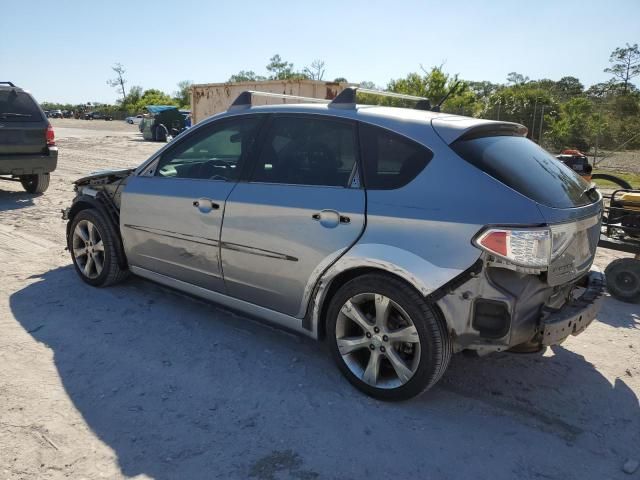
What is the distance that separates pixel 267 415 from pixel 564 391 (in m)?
1.91

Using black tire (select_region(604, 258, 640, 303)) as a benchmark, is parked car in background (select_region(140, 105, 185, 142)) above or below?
above

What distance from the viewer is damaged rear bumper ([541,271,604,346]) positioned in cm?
279

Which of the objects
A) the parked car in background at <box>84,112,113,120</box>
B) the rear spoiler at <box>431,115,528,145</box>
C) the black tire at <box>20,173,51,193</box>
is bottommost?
the black tire at <box>20,173,51,193</box>

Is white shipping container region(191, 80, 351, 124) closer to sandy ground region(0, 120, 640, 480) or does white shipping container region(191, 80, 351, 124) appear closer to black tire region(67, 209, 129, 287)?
black tire region(67, 209, 129, 287)

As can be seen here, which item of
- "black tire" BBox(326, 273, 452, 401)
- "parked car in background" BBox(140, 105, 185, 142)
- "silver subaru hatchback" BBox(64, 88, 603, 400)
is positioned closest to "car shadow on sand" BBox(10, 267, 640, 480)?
"black tire" BBox(326, 273, 452, 401)

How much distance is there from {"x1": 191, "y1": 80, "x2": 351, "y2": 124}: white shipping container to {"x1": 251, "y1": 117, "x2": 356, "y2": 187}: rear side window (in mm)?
12941

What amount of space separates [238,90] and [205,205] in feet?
53.5

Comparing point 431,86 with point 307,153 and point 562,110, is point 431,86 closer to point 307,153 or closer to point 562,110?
point 562,110

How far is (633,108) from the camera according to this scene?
907 inches

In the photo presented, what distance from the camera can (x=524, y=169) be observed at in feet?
9.63

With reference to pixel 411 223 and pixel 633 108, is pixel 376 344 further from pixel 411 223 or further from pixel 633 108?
pixel 633 108

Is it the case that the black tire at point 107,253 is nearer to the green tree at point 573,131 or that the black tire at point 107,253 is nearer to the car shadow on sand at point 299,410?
the car shadow on sand at point 299,410

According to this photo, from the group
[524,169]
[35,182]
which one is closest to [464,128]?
[524,169]

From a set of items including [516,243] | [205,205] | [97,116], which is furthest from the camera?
[97,116]
